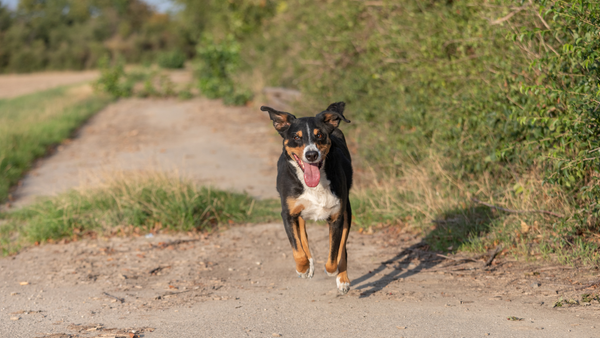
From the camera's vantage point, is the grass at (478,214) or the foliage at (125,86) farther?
the foliage at (125,86)

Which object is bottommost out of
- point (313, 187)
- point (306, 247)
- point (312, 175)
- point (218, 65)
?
point (306, 247)

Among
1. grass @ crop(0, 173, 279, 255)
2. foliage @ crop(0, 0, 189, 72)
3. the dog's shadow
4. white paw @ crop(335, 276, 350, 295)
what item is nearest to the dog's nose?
white paw @ crop(335, 276, 350, 295)

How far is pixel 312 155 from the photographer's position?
15.5 feet

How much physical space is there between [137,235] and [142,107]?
15778mm

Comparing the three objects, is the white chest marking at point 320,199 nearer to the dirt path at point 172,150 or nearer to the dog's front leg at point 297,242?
the dog's front leg at point 297,242

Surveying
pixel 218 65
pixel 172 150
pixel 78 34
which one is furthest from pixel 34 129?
pixel 78 34

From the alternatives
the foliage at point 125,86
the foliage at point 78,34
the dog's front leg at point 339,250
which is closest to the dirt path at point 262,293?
the dog's front leg at point 339,250

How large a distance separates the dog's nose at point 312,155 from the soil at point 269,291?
1.26 meters

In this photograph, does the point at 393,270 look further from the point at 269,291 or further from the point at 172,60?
the point at 172,60

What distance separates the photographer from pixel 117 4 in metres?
65.2

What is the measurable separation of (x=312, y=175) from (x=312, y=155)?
0.27 meters

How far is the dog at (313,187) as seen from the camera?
495 centimetres

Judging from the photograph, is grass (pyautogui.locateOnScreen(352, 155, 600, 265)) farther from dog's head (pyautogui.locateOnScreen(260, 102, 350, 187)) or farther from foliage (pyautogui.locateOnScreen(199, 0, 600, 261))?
dog's head (pyautogui.locateOnScreen(260, 102, 350, 187))

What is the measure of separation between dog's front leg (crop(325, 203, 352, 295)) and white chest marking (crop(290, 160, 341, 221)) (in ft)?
0.34
